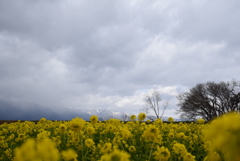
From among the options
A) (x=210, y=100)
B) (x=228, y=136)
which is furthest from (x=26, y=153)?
(x=210, y=100)

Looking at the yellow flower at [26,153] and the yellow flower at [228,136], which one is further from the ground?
the yellow flower at [228,136]

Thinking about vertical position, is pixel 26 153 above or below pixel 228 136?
below

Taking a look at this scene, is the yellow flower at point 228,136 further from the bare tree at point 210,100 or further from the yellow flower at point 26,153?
the bare tree at point 210,100

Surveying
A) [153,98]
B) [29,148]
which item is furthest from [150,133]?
[153,98]

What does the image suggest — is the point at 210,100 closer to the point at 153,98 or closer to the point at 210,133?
the point at 153,98

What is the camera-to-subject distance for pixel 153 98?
58406 mm

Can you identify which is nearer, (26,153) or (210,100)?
(26,153)

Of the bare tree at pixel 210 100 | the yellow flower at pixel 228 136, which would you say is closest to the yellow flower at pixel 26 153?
the yellow flower at pixel 228 136

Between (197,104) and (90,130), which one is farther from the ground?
(197,104)

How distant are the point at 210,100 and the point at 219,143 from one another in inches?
1880

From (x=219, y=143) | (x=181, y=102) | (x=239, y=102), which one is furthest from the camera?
(x=181, y=102)

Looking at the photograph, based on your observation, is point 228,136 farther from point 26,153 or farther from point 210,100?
point 210,100

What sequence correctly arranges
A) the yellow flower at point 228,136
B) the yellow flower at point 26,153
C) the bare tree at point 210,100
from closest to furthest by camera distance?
the yellow flower at point 228,136 < the yellow flower at point 26,153 < the bare tree at point 210,100

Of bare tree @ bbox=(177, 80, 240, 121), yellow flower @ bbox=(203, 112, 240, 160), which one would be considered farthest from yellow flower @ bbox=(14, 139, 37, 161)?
bare tree @ bbox=(177, 80, 240, 121)
